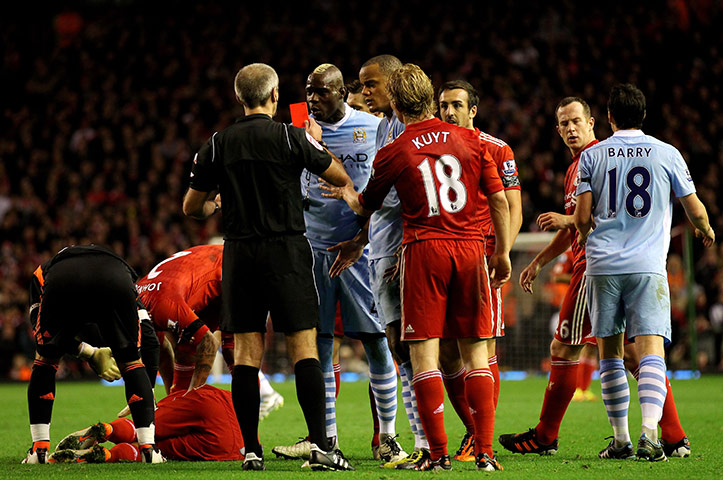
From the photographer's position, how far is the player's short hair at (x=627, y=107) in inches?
256

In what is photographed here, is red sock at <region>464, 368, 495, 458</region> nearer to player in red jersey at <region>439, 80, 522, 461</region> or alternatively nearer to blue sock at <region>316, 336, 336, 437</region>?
player in red jersey at <region>439, 80, 522, 461</region>

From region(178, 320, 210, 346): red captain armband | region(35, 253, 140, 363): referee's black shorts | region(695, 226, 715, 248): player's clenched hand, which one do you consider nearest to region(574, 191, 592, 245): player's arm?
region(695, 226, 715, 248): player's clenched hand

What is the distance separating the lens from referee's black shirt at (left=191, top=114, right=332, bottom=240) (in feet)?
18.9

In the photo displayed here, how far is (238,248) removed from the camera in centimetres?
577

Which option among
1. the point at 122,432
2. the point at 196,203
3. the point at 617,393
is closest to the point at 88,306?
the point at 122,432

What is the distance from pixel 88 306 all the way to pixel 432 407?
93.9 inches

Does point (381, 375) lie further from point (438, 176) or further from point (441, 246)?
point (438, 176)

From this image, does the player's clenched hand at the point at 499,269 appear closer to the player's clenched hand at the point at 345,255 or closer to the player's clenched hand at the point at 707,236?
the player's clenched hand at the point at 345,255

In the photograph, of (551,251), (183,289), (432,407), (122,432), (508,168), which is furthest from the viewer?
(183,289)

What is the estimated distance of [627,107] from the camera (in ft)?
21.3

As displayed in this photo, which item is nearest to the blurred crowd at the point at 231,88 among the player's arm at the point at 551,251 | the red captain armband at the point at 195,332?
the player's arm at the point at 551,251

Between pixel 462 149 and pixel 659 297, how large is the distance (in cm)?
169

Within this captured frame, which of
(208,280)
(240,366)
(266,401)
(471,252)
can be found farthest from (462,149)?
(266,401)

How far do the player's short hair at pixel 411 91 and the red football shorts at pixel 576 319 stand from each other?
5.79ft
